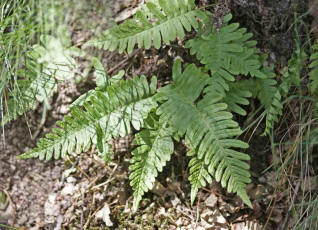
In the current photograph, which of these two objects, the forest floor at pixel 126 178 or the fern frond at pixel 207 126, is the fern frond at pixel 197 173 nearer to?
the fern frond at pixel 207 126

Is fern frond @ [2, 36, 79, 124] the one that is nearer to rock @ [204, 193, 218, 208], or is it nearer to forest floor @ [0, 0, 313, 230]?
forest floor @ [0, 0, 313, 230]

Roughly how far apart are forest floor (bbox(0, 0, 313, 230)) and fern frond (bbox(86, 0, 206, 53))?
0.33 m

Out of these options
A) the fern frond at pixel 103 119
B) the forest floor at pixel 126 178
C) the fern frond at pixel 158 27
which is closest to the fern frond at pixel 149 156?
the fern frond at pixel 103 119

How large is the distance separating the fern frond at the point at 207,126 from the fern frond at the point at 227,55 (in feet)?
0.35

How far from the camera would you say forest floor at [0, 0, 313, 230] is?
9.50 feet

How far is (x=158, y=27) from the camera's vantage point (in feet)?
8.78

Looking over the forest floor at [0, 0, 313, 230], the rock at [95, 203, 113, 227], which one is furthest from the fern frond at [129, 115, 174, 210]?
the rock at [95, 203, 113, 227]

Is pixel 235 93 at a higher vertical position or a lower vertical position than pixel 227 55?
lower

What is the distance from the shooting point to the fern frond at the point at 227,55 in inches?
100

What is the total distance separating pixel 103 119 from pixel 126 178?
76 cm

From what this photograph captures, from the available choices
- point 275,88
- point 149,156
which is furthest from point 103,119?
point 275,88

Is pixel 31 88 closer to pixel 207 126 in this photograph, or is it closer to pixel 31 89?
pixel 31 89

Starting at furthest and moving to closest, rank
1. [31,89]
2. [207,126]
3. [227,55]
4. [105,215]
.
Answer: [105,215], [31,89], [227,55], [207,126]

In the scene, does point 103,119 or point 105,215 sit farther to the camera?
point 105,215
